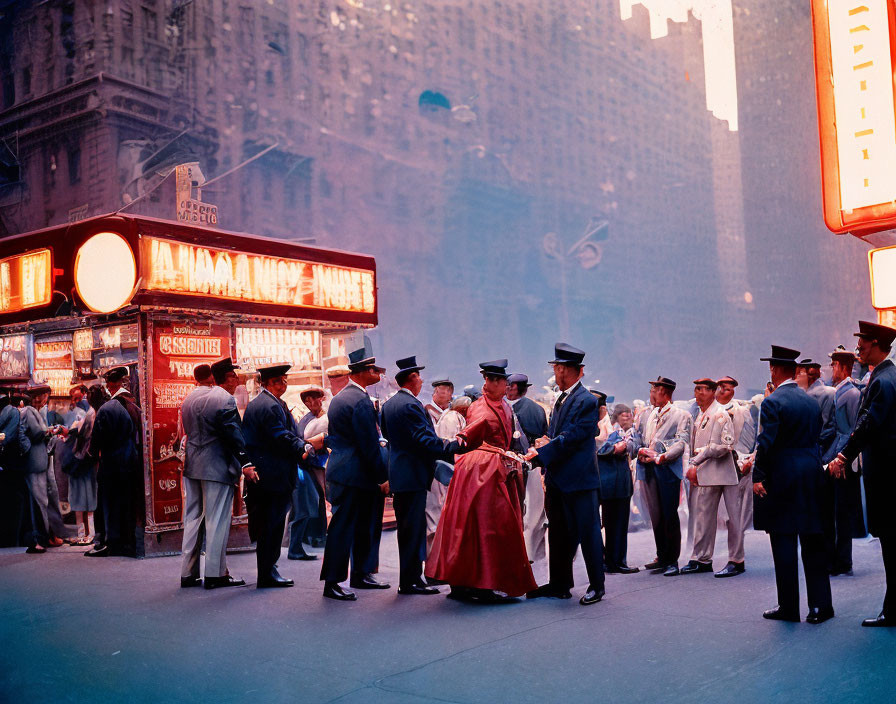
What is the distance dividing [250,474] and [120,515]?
286cm

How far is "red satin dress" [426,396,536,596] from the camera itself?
625 centimetres

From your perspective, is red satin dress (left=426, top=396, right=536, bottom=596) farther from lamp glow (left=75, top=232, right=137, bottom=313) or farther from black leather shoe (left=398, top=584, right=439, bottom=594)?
lamp glow (left=75, top=232, right=137, bottom=313)

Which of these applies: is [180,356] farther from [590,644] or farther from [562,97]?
[562,97]

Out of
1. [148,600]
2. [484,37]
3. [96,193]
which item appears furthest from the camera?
[484,37]

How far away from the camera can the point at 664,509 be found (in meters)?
8.04

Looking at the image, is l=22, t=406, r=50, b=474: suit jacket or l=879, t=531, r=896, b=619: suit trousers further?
l=22, t=406, r=50, b=474: suit jacket

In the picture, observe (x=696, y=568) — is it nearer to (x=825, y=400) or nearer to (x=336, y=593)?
(x=825, y=400)

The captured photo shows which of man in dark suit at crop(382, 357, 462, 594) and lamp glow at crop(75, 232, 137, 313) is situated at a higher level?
lamp glow at crop(75, 232, 137, 313)

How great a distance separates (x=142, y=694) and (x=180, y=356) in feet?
18.1

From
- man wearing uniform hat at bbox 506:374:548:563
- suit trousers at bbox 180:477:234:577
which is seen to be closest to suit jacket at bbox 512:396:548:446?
man wearing uniform hat at bbox 506:374:548:563

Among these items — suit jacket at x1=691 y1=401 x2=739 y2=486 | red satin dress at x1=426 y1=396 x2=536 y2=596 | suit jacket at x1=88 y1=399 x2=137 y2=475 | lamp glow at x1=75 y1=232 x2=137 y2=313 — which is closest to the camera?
red satin dress at x1=426 y1=396 x2=536 y2=596

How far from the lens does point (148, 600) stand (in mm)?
6691

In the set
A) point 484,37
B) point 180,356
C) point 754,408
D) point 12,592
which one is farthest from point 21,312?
point 484,37

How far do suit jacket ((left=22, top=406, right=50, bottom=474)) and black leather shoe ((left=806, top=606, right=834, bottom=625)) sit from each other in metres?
8.34
